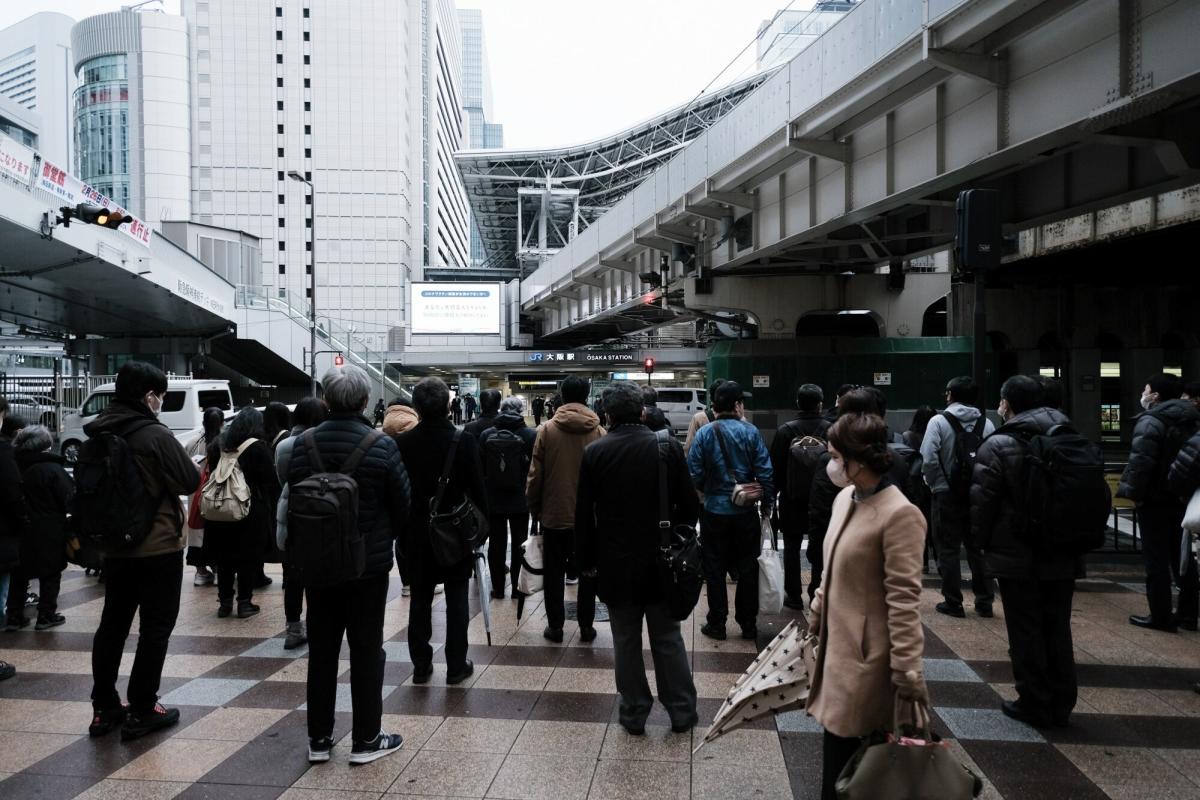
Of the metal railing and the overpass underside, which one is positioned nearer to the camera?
the overpass underside

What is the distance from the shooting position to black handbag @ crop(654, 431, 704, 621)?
387cm

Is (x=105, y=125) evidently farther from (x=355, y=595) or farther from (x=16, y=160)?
(x=355, y=595)

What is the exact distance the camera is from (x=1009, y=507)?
4.14 m

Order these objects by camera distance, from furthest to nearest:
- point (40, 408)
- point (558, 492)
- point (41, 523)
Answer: point (40, 408)
point (41, 523)
point (558, 492)

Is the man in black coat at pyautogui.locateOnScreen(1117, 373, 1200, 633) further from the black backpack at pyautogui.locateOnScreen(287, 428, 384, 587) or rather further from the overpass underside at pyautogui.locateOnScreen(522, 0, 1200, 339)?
the black backpack at pyautogui.locateOnScreen(287, 428, 384, 587)

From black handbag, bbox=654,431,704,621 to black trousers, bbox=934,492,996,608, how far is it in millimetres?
3027

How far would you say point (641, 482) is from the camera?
3.97 metres

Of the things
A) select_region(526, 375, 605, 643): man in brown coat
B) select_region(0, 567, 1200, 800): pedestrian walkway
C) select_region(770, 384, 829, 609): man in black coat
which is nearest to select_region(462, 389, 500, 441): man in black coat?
select_region(526, 375, 605, 643): man in brown coat

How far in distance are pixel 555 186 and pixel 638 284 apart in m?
61.1

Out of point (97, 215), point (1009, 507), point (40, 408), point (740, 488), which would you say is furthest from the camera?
point (40, 408)

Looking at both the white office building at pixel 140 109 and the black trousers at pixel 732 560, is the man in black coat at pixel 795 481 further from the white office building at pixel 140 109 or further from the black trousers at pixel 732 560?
the white office building at pixel 140 109

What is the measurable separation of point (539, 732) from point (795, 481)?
3.19 meters

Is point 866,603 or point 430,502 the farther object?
point 430,502

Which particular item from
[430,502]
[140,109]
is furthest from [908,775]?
[140,109]
